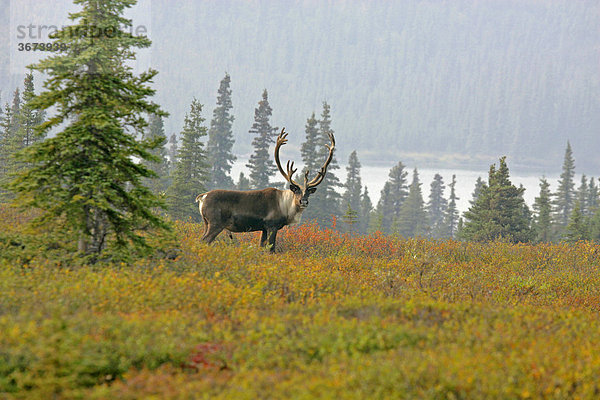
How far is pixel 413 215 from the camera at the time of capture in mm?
82562

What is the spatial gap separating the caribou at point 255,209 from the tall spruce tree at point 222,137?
45159 mm

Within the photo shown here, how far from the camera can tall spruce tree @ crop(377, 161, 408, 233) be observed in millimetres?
86062

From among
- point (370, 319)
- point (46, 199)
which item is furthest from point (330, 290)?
point (46, 199)

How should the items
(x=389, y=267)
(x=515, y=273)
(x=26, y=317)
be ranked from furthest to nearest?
1. (x=515, y=273)
2. (x=389, y=267)
3. (x=26, y=317)

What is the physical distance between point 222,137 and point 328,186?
1500 cm

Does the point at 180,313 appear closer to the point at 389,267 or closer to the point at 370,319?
the point at 370,319

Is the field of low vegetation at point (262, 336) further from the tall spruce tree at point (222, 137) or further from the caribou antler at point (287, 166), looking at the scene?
the tall spruce tree at point (222, 137)

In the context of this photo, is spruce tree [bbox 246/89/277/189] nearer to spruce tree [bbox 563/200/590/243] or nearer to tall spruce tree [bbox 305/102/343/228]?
tall spruce tree [bbox 305/102/343/228]

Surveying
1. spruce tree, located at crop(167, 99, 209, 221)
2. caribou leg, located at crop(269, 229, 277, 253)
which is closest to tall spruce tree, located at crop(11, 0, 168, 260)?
caribou leg, located at crop(269, 229, 277, 253)

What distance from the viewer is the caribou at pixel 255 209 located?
592 inches

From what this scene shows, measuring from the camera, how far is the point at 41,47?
17797mm

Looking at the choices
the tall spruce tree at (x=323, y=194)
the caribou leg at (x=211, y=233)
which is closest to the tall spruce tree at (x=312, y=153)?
the tall spruce tree at (x=323, y=194)

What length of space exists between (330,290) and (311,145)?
45.5m

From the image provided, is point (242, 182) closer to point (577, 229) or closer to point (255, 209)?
point (577, 229)
